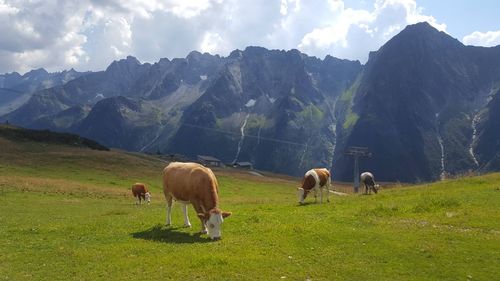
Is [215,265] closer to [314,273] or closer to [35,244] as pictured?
[314,273]

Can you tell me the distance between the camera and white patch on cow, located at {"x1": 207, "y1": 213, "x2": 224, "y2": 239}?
2372cm

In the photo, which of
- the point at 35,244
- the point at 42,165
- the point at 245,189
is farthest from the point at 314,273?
the point at 42,165

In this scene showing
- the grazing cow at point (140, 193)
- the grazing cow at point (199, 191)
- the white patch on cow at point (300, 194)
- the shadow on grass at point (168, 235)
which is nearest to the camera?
the grazing cow at point (199, 191)

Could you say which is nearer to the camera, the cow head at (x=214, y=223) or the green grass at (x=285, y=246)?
the green grass at (x=285, y=246)

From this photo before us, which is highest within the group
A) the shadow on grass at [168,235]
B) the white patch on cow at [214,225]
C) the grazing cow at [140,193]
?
the white patch on cow at [214,225]

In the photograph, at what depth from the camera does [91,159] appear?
10369 centimetres

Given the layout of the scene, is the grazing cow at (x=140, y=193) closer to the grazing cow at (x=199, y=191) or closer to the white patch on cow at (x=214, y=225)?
the grazing cow at (x=199, y=191)

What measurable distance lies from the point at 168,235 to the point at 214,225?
3.49 m

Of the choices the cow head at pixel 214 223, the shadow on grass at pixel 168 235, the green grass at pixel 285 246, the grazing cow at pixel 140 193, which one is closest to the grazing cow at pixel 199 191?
the cow head at pixel 214 223

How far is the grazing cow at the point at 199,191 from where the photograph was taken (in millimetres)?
23859

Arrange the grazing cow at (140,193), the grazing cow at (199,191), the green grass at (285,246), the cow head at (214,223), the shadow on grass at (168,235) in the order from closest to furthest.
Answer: the green grass at (285,246), the cow head at (214,223), the grazing cow at (199,191), the shadow on grass at (168,235), the grazing cow at (140,193)

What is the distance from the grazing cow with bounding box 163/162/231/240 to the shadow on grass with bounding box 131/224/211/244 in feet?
2.52

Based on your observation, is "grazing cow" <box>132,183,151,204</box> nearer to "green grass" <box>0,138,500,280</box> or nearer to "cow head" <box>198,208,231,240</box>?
"green grass" <box>0,138,500,280</box>

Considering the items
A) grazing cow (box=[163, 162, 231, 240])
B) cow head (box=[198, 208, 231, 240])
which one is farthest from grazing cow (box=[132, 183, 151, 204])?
cow head (box=[198, 208, 231, 240])
